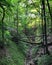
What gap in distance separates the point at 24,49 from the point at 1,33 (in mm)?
6553

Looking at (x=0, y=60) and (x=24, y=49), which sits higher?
(x=0, y=60)

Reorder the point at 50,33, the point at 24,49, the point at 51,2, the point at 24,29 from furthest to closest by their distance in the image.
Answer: the point at 24,29
the point at 50,33
the point at 24,49
the point at 51,2

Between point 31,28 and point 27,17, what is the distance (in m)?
3.98

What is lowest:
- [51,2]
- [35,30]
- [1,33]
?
[35,30]

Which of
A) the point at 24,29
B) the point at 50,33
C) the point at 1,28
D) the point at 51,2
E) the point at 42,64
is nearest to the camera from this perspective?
the point at 42,64

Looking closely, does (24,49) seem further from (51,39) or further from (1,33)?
(1,33)

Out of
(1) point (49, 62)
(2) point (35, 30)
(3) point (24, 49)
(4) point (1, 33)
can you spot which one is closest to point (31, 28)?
(2) point (35, 30)

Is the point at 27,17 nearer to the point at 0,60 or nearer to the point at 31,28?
the point at 31,28

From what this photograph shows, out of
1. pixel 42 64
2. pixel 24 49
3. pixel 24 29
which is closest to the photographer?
pixel 42 64

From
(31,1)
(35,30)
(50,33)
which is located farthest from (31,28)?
(31,1)

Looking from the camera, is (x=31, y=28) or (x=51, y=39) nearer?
(x=51, y=39)

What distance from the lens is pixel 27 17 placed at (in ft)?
119

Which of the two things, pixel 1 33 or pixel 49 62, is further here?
pixel 1 33

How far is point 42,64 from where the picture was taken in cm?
1512
